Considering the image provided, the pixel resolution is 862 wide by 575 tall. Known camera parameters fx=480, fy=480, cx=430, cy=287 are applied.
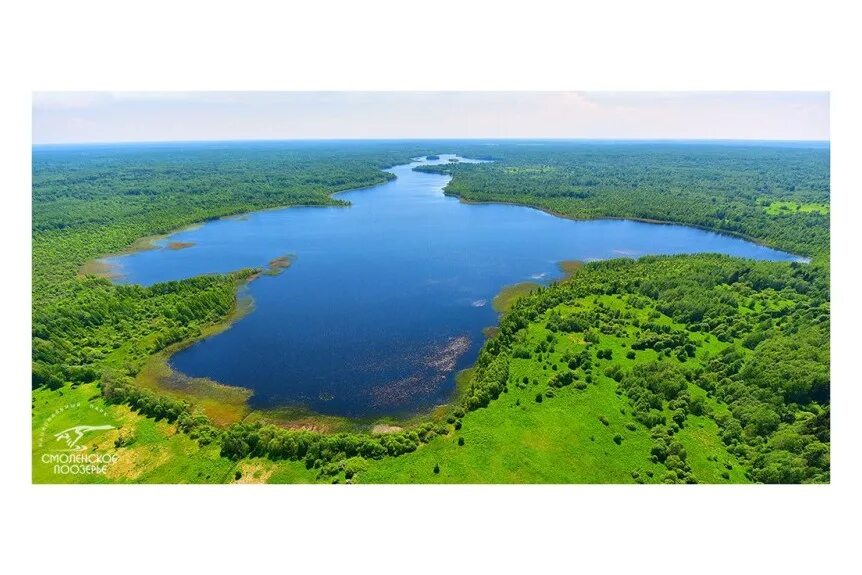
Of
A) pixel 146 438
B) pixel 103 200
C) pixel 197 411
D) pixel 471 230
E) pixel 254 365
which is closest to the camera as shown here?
pixel 146 438

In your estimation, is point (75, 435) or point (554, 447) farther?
point (75, 435)

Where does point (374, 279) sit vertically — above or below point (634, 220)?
below

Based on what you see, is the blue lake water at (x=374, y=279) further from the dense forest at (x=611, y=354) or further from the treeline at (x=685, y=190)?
the treeline at (x=685, y=190)

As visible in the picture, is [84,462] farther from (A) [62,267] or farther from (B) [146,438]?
(A) [62,267]

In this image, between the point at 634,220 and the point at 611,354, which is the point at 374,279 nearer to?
the point at 611,354

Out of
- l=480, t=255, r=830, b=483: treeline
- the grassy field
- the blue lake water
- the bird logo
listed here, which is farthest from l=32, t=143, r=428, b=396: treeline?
l=480, t=255, r=830, b=483: treeline

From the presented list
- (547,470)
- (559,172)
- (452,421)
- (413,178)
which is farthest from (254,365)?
(559,172)

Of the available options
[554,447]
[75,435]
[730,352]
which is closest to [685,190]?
[730,352]
